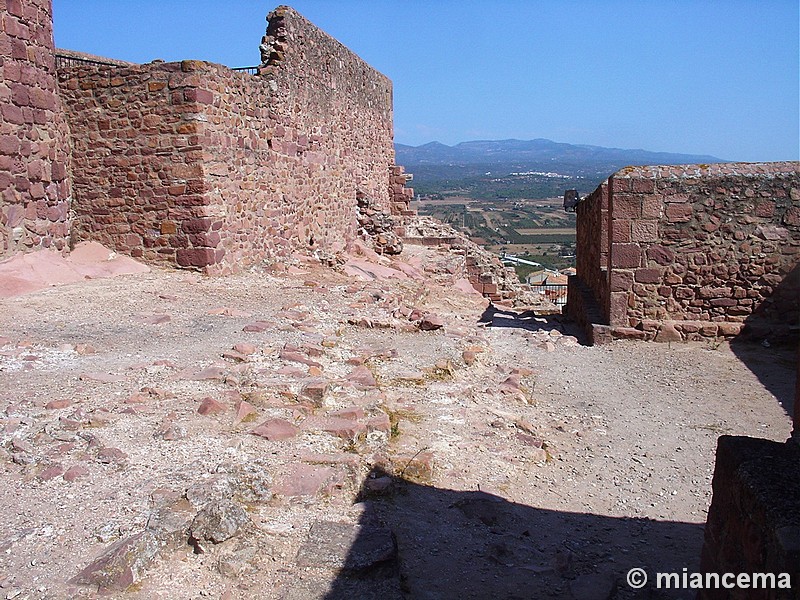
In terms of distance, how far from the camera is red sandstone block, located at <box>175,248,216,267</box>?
10.2 m

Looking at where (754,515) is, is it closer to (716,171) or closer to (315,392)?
(315,392)

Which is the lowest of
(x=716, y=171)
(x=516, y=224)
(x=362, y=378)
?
(x=516, y=224)

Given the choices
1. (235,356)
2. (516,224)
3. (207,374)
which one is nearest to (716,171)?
(235,356)

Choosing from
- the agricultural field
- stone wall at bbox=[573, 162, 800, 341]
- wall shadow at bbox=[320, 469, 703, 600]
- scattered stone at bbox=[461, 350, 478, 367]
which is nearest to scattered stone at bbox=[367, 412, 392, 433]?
wall shadow at bbox=[320, 469, 703, 600]

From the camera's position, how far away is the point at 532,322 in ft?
34.9

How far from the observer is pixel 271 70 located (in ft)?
39.4

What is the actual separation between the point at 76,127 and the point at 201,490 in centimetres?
849

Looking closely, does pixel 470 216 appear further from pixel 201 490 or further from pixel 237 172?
pixel 201 490

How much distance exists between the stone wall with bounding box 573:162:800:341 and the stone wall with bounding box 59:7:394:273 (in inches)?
221

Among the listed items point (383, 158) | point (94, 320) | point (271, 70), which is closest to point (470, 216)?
point (383, 158)

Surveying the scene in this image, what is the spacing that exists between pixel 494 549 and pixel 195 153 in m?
8.04

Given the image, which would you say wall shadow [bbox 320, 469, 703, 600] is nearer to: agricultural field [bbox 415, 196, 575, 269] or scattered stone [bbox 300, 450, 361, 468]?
scattered stone [bbox 300, 450, 361, 468]

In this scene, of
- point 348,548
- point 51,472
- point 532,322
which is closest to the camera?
point 348,548

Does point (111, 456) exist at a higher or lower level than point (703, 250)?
lower
